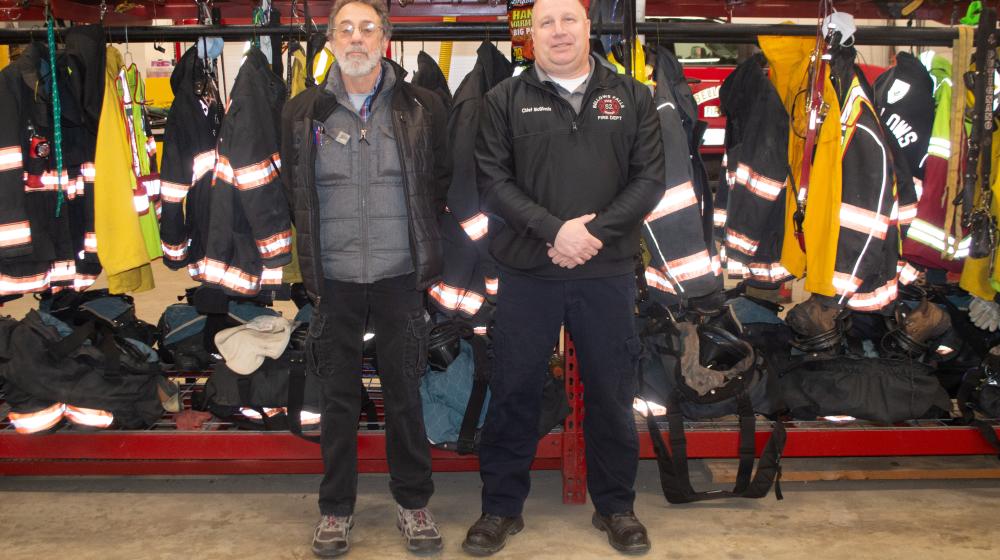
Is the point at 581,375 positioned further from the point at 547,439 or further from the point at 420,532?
the point at 420,532

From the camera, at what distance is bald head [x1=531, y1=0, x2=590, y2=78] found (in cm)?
267

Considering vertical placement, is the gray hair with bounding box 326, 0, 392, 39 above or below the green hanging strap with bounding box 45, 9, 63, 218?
above

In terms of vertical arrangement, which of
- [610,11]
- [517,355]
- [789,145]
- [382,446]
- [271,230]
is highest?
[610,11]

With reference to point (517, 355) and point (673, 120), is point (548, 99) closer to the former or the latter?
point (673, 120)

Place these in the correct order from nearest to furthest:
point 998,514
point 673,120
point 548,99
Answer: point 548,99, point 673,120, point 998,514

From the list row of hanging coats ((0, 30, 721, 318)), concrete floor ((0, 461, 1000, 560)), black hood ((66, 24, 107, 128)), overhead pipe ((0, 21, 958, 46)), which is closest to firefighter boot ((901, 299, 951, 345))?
concrete floor ((0, 461, 1000, 560))

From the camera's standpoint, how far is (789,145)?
3447mm

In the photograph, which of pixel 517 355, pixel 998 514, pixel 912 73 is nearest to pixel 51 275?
pixel 517 355

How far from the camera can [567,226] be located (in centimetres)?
267

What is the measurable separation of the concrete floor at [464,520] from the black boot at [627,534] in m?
0.06

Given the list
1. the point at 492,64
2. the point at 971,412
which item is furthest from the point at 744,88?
the point at 971,412

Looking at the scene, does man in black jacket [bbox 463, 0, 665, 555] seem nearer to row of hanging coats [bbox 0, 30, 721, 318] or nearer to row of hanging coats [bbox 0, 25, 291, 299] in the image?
row of hanging coats [bbox 0, 30, 721, 318]

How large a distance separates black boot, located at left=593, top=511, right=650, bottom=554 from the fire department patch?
139 cm

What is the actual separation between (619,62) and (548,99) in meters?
0.65
